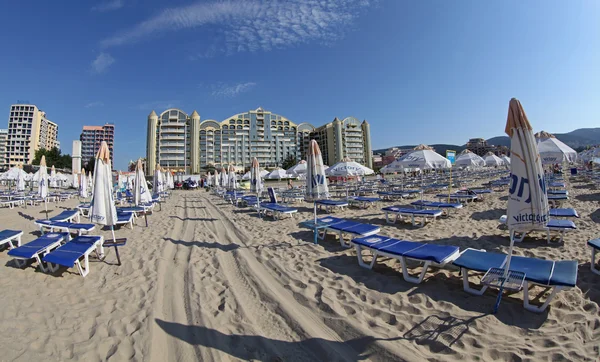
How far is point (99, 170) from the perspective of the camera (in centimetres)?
543

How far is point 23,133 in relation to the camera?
9206 centimetres

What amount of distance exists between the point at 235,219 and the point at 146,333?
779 centimetres

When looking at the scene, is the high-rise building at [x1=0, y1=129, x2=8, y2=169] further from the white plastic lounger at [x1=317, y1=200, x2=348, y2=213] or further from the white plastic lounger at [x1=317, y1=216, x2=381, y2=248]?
the white plastic lounger at [x1=317, y1=216, x2=381, y2=248]

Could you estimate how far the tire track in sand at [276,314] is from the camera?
2682mm

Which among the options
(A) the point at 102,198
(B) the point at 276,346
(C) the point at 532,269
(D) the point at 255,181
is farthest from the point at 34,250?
(C) the point at 532,269

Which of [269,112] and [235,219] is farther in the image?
[269,112]

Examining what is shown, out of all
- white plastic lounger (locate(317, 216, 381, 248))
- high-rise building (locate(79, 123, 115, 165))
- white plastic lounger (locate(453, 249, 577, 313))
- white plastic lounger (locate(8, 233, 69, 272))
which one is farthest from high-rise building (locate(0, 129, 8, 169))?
white plastic lounger (locate(453, 249, 577, 313))

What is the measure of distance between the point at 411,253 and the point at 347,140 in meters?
85.3

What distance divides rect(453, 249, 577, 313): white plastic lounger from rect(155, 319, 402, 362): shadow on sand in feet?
5.75

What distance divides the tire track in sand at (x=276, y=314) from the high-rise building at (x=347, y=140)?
8050cm

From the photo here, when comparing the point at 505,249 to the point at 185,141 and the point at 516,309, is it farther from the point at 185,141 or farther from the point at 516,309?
the point at 185,141

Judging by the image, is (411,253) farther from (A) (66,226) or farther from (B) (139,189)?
(B) (139,189)

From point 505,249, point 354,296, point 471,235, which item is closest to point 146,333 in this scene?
point 354,296

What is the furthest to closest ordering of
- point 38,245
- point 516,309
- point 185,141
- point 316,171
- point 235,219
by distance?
point 185,141 → point 235,219 → point 316,171 → point 38,245 → point 516,309
